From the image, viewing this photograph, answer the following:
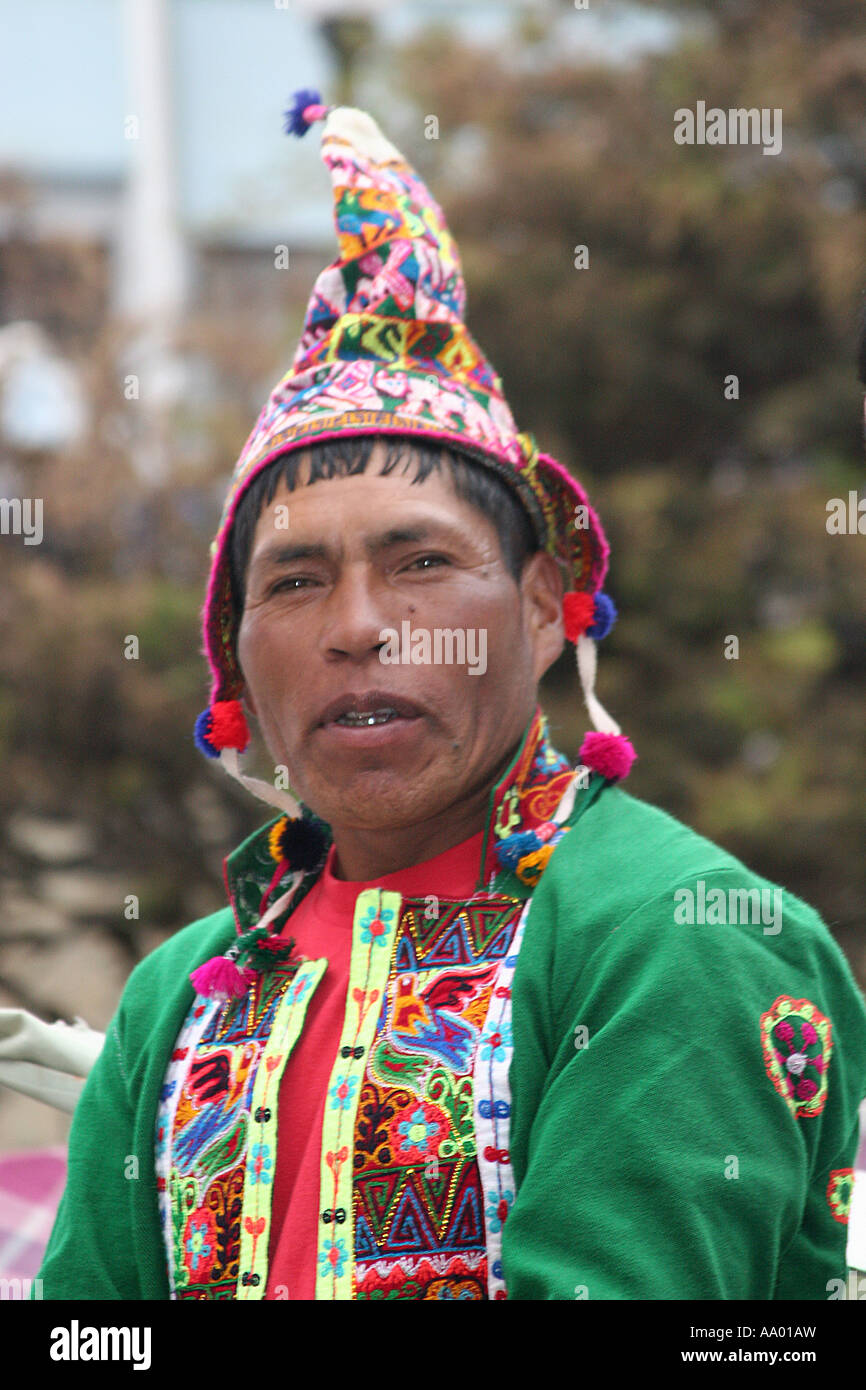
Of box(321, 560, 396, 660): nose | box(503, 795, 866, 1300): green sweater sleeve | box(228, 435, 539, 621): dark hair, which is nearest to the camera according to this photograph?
box(503, 795, 866, 1300): green sweater sleeve

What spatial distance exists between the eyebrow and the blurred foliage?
11.9 feet

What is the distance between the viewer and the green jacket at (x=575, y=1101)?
1.63 metres

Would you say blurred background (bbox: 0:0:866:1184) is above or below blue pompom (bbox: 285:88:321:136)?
above

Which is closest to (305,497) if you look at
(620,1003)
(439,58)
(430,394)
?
(430,394)

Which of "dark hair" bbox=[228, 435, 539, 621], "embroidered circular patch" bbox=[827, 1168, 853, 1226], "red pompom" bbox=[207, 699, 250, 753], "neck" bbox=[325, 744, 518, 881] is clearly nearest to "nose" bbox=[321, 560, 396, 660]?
"dark hair" bbox=[228, 435, 539, 621]

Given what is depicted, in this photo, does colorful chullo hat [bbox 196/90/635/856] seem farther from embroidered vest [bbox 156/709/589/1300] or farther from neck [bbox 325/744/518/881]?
embroidered vest [bbox 156/709/589/1300]

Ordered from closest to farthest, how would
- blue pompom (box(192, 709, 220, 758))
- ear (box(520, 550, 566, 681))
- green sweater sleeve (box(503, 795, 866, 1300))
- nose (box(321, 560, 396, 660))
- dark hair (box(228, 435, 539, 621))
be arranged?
green sweater sleeve (box(503, 795, 866, 1300)) → nose (box(321, 560, 396, 660)) → dark hair (box(228, 435, 539, 621)) → ear (box(520, 550, 566, 681)) → blue pompom (box(192, 709, 220, 758))

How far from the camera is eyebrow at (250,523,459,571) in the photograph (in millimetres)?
1958

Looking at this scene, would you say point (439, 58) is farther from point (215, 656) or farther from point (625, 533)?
point (215, 656)

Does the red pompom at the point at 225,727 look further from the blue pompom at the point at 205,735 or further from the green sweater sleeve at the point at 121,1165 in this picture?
the green sweater sleeve at the point at 121,1165

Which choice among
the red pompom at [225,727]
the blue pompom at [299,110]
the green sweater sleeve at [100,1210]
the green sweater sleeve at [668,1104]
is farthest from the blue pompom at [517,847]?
the blue pompom at [299,110]

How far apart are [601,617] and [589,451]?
468cm

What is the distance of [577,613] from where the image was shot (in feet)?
7.21
